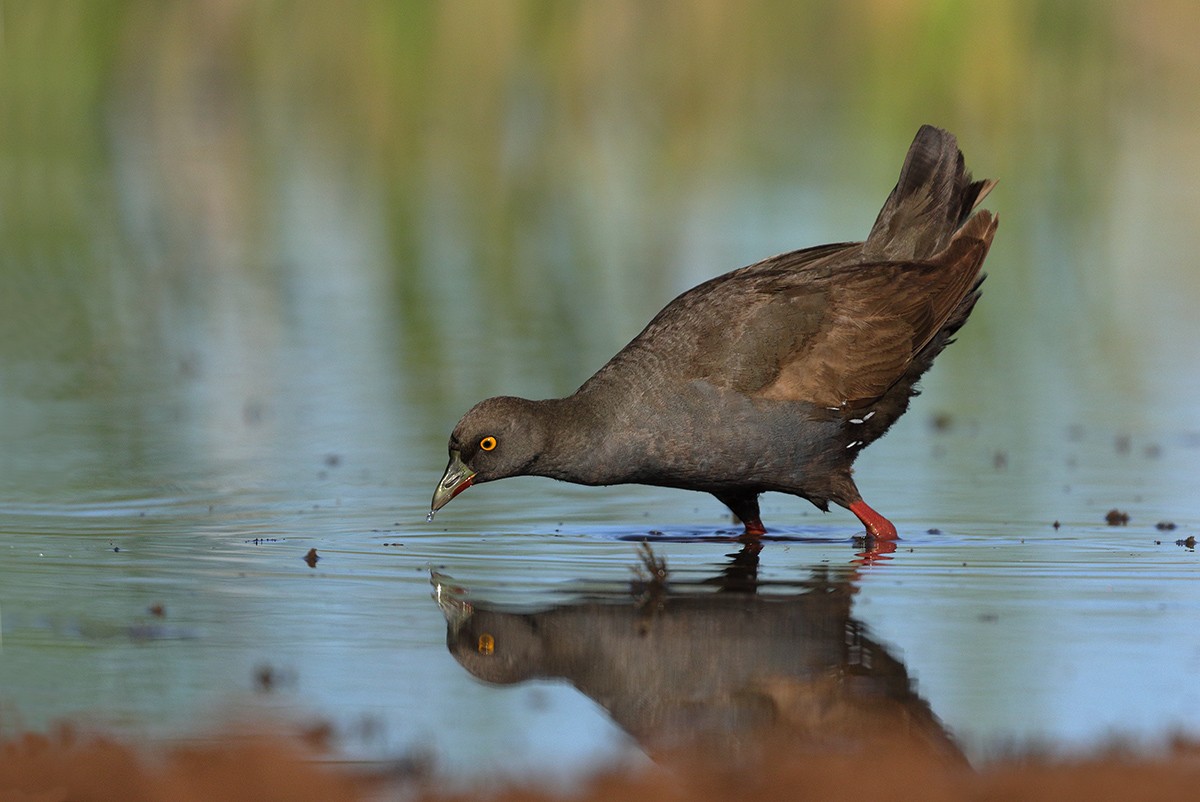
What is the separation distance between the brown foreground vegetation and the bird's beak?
3.70 m

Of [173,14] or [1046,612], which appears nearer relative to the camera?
[1046,612]

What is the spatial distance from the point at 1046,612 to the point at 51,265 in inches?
474

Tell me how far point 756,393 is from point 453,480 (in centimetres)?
142

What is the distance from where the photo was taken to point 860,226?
17859 mm

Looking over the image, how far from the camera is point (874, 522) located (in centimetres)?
869

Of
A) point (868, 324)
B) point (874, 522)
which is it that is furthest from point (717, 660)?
point (868, 324)

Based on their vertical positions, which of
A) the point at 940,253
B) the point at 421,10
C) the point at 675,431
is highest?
the point at 421,10

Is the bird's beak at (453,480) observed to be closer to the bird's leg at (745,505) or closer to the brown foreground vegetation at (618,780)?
the bird's leg at (745,505)

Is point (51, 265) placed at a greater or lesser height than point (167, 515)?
greater

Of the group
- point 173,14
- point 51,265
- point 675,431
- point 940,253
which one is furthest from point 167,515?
point 173,14

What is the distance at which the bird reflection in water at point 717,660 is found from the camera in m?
5.40

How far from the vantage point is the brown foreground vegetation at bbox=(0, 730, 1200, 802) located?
4.55 m

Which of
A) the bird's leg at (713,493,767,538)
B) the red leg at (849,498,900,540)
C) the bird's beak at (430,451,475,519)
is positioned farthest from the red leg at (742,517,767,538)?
the bird's beak at (430,451,475,519)

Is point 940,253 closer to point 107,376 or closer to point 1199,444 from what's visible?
point 1199,444
